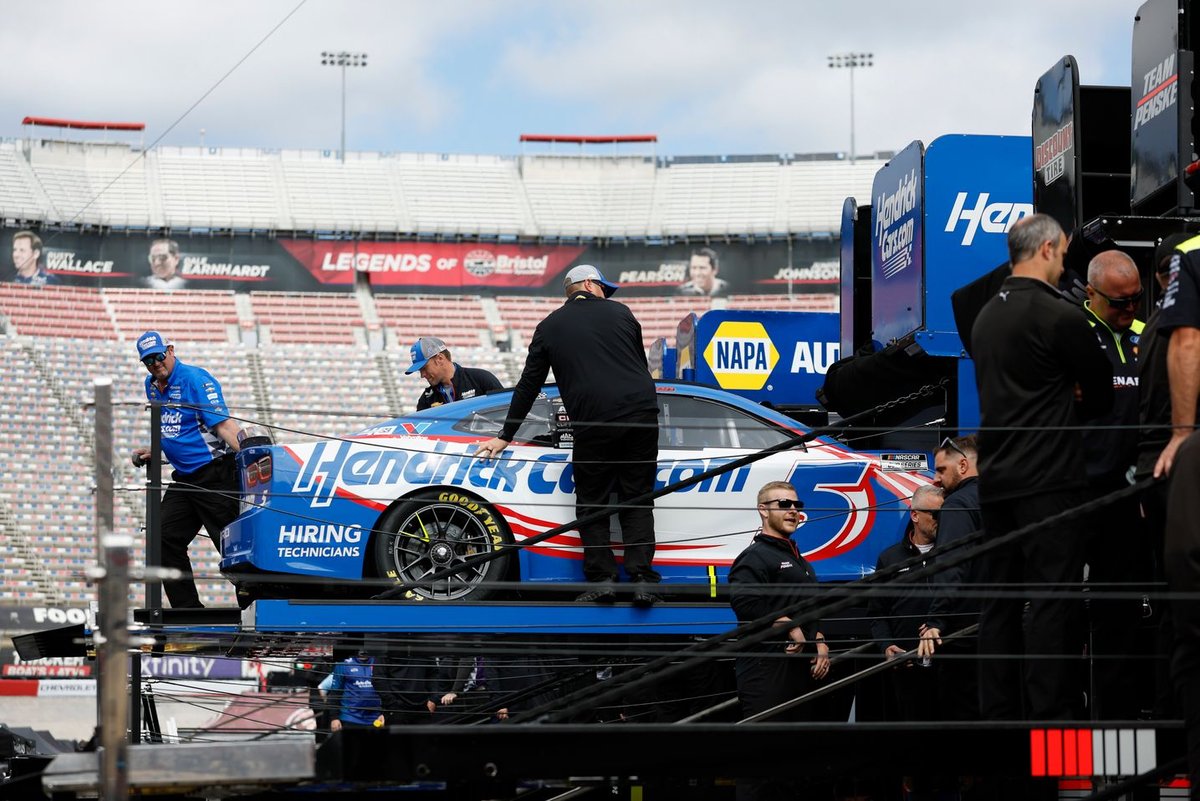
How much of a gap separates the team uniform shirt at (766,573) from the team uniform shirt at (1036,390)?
1890mm

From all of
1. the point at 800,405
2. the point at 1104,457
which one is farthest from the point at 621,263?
the point at 1104,457

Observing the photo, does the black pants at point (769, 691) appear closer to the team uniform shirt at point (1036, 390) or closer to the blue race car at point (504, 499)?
the blue race car at point (504, 499)

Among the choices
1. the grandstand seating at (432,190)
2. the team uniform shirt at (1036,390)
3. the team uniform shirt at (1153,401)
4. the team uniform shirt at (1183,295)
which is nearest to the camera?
the team uniform shirt at (1183,295)

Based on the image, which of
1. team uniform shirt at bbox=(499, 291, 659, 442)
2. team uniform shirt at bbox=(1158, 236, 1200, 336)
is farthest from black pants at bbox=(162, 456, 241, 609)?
team uniform shirt at bbox=(1158, 236, 1200, 336)

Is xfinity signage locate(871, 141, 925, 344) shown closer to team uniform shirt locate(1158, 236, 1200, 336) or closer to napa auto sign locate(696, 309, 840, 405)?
napa auto sign locate(696, 309, 840, 405)

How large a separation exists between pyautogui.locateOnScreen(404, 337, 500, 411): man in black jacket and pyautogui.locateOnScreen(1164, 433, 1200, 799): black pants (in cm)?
495

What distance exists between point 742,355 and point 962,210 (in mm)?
3969

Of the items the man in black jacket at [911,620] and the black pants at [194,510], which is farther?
the black pants at [194,510]

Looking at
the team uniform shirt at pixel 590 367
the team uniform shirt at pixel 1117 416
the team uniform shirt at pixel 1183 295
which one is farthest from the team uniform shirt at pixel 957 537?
the team uniform shirt at pixel 1183 295

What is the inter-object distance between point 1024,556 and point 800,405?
23.5ft

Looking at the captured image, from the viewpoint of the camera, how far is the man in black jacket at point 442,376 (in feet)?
29.2

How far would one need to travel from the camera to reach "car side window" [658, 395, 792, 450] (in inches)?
321

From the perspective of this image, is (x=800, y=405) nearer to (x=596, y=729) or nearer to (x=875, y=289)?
(x=875, y=289)

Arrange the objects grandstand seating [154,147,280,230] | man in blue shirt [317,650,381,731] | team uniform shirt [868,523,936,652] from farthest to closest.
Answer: grandstand seating [154,147,280,230] < man in blue shirt [317,650,381,731] < team uniform shirt [868,523,936,652]
